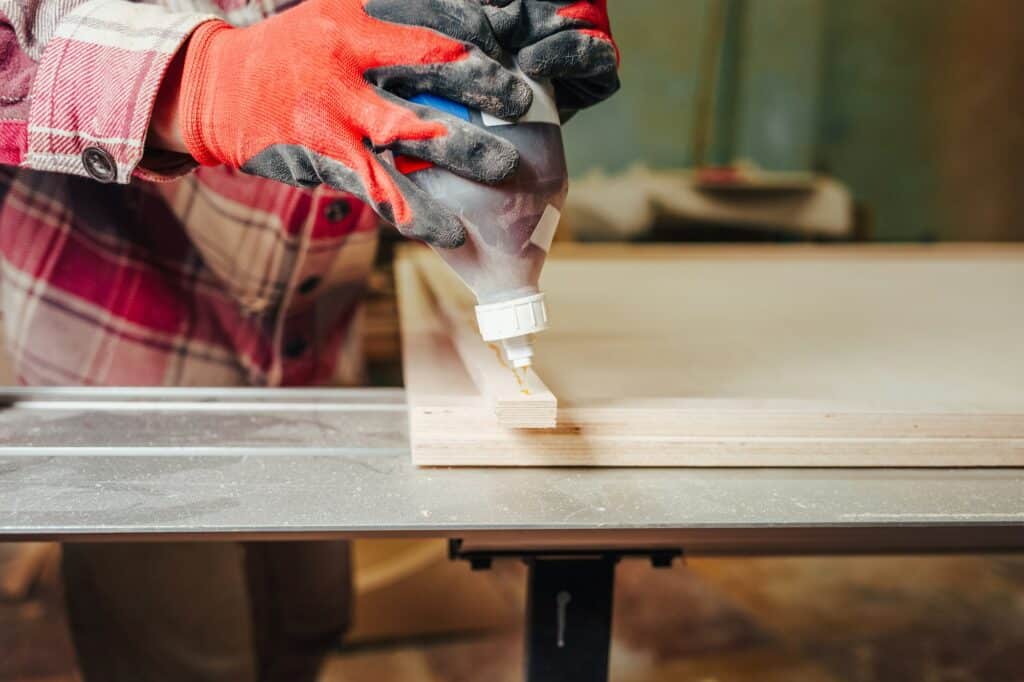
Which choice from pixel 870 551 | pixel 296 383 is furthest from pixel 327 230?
pixel 870 551

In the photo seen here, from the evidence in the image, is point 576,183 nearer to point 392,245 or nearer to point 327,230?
point 392,245

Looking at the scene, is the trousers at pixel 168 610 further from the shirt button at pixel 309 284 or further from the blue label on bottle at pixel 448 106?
the blue label on bottle at pixel 448 106

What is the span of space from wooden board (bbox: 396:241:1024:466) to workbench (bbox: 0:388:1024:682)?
23 mm

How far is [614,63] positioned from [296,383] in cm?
86

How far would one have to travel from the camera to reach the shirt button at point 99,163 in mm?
774

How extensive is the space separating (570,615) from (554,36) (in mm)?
559

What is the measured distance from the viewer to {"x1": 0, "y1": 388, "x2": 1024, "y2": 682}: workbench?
75 cm

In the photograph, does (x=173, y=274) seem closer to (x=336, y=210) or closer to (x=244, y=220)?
(x=244, y=220)

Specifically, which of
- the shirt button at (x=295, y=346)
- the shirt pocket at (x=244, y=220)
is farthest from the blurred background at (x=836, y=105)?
the shirt pocket at (x=244, y=220)

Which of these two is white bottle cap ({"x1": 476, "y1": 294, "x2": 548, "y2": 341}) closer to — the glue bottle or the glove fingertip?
the glue bottle

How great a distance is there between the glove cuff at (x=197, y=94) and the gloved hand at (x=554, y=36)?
0.80 ft

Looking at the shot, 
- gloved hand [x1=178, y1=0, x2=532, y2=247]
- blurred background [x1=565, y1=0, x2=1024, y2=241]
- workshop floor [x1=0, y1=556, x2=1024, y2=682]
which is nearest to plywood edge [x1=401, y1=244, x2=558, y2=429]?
gloved hand [x1=178, y1=0, x2=532, y2=247]

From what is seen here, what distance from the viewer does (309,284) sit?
134 cm

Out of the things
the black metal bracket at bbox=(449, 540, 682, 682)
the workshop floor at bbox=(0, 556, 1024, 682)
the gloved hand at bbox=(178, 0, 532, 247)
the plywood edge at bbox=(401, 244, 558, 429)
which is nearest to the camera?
the gloved hand at bbox=(178, 0, 532, 247)
